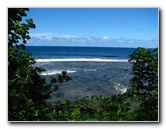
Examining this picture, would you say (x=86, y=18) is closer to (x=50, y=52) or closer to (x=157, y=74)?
(x=50, y=52)

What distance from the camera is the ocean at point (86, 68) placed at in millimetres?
2561

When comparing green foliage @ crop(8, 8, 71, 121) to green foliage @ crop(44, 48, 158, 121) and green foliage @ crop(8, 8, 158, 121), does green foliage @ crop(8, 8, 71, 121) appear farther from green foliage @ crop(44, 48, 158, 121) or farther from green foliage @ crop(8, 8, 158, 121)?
green foliage @ crop(44, 48, 158, 121)

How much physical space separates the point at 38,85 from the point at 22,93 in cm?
16

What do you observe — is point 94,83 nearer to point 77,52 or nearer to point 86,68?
point 86,68

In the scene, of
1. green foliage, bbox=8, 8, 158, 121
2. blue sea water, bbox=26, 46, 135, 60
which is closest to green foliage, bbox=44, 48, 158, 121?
green foliage, bbox=8, 8, 158, 121

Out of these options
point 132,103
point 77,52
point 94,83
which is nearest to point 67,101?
point 94,83

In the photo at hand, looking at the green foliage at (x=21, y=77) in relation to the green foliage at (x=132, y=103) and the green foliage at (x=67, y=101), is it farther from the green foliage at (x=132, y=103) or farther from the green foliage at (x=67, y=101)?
the green foliage at (x=132, y=103)

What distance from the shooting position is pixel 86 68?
2580mm

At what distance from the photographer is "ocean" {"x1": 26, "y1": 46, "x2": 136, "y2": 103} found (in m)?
2.56

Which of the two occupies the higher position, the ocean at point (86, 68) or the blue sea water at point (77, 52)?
the blue sea water at point (77, 52)

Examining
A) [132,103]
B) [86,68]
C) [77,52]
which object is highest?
[77,52]

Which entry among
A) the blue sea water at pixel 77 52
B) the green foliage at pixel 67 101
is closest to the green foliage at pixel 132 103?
the green foliage at pixel 67 101

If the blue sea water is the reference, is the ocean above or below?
below

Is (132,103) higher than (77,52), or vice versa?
(77,52)
